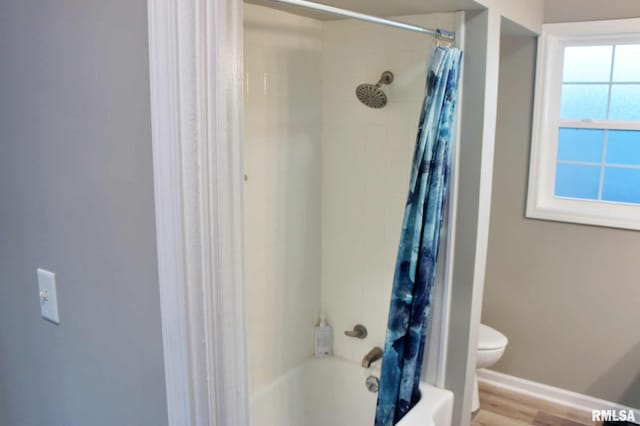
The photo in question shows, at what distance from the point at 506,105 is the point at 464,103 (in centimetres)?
116

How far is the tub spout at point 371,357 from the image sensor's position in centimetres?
233

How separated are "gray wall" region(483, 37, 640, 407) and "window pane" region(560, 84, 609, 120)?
0.22m

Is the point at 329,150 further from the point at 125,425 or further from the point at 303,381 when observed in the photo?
the point at 125,425

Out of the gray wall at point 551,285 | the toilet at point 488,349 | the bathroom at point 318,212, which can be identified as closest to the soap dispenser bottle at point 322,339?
the bathroom at point 318,212

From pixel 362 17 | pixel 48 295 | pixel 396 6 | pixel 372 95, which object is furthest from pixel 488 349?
pixel 48 295

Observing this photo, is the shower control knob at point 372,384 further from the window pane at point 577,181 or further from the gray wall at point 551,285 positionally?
the window pane at point 577,181

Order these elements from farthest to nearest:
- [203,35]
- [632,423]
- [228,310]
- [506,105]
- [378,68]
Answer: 1. [506,105]
2. [632,423]
3. [378,68]
4. [228,310]
5. [203,35]

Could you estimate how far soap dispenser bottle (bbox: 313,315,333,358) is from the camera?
252cm

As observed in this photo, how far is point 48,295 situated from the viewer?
1.19 meters

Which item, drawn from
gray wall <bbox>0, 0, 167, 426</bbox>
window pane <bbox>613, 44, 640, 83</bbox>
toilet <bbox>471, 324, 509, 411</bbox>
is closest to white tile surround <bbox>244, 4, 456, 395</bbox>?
toilet <bbox>471, 324, 509, 411</bbox>

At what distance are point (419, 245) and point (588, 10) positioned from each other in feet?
5.82

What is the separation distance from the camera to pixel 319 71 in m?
2.37

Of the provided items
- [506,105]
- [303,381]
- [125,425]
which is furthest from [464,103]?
[125,425]

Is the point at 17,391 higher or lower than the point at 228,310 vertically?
lower
